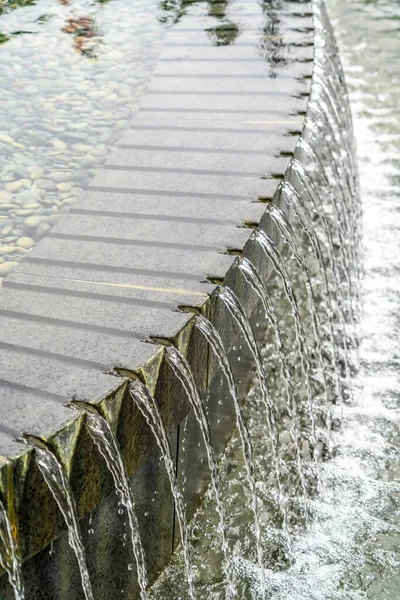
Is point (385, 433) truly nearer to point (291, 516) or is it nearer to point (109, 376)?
point (291, 516)

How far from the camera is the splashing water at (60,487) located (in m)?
2.56

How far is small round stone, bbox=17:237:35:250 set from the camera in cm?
418

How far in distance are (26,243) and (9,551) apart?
1.99m

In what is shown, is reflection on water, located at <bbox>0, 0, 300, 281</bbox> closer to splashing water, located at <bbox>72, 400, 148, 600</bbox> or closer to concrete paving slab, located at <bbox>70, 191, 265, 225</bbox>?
concrete paving slab, located at <bbox>70, 191, 265, 225</bbox>

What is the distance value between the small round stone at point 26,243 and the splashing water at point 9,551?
6.34 ft

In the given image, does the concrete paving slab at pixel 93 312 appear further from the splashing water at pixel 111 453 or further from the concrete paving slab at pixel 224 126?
the concrete paving slab at pixel 224 126

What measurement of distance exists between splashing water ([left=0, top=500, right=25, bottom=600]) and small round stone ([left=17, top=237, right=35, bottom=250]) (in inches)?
76.0

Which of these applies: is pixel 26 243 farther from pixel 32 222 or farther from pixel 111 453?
pixel 111 453

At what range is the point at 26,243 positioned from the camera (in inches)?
165

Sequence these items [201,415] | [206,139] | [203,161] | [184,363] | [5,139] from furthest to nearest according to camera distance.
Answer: [5,139], [206,139], [203,161], [201,415], [184,363]

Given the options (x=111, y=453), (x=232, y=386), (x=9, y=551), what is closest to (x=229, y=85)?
(x=232, y=386)

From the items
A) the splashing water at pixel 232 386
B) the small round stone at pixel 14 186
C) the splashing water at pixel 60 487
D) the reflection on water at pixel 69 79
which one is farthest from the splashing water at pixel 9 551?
the small round stone at pixel 14 186

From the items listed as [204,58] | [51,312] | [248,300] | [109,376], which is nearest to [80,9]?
[204,58]

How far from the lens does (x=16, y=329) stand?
3.16 metres
